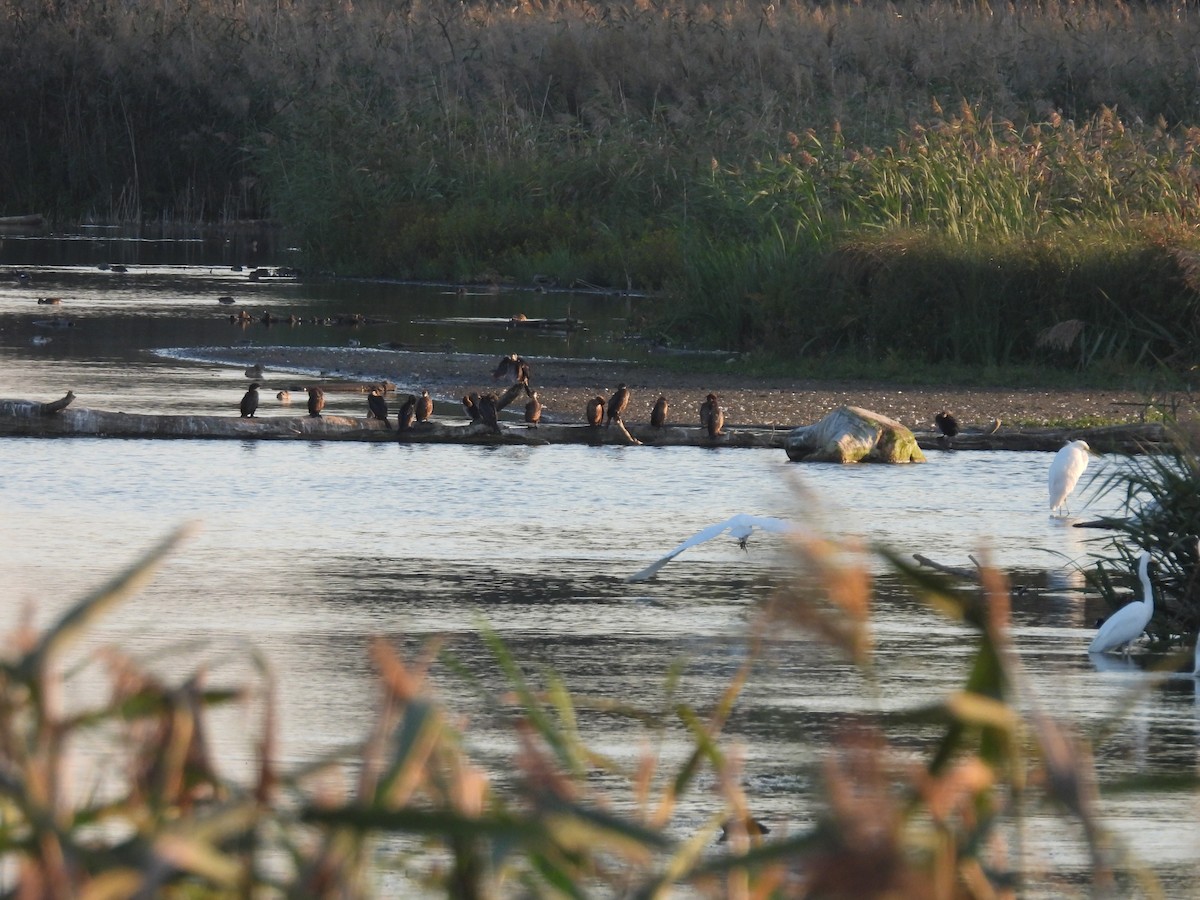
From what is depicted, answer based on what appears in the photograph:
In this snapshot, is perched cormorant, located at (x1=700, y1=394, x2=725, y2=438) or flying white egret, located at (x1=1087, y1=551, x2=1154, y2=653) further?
perched cormorant, located at (x1=700, y1=394, x2=725, y2=438)

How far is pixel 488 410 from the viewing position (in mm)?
14008

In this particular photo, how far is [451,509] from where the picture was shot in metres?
12.0

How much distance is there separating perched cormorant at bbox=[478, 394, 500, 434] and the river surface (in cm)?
23

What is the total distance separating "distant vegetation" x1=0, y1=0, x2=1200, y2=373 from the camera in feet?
67.1

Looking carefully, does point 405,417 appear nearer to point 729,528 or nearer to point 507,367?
point 507,367

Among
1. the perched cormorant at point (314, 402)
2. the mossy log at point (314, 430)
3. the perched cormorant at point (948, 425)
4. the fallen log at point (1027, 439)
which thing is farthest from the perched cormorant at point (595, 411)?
the perched cormorant at point (948, 425)

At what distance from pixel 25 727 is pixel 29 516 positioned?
9.32 metres

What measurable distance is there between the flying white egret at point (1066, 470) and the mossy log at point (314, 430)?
3.02 meters

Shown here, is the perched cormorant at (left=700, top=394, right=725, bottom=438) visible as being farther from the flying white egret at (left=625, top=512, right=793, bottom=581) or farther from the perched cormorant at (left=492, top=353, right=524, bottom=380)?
the flying white egret at (left=625, top=512, right=793, bottom=581)

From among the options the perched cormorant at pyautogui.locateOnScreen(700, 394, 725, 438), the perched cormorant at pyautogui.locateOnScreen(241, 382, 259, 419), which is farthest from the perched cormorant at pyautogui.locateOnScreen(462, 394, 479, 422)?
the perched cormorant at pyautogui.locateOnScreen(700, 394, 725, 438)

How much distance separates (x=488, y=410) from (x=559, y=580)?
14.6 feet

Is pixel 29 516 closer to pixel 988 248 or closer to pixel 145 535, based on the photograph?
pixel 145 535

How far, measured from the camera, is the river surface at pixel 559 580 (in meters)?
6.22

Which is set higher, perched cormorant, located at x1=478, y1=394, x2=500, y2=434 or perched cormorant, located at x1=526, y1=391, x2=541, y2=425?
perched cormorant, located at x1=478, y1=394, x2=500, y2=434
